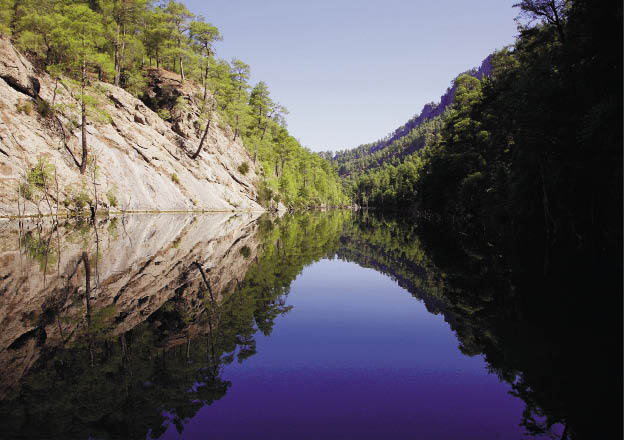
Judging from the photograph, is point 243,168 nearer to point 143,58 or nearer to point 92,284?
point 143,58

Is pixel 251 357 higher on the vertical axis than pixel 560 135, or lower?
lower

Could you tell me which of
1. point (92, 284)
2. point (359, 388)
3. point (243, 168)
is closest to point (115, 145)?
point (243, 168)

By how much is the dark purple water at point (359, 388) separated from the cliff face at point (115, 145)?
1098 inches

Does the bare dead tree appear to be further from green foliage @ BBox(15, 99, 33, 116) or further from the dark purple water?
green foliage @ BBox(15, 99, 33, 116)

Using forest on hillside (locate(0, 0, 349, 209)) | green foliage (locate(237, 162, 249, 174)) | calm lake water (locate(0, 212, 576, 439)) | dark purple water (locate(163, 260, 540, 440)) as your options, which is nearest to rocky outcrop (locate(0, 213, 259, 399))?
calm lake water (locate(0, 212, 576, 439))

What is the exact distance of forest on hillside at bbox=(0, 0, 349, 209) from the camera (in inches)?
1233

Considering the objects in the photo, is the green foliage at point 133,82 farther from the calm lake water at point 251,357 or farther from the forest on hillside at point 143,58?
the calm lake water at point 251,357

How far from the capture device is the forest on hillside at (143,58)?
31.3 meters

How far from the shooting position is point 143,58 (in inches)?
1950

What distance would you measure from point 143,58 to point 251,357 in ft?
178

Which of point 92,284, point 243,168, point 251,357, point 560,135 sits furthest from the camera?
point 243,168

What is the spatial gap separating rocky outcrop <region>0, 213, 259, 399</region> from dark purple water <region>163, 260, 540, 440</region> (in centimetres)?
183

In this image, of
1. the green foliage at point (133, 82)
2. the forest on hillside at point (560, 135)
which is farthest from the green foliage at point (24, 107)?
the forest on hillside at point (560, 135)

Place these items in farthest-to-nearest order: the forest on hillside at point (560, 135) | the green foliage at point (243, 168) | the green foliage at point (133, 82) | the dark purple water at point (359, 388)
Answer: the green foliage at point (243, 168), the green foliage at point (133, 82), the forest on hillside at point (560, 135), the dark purple water at point (359, 388)
